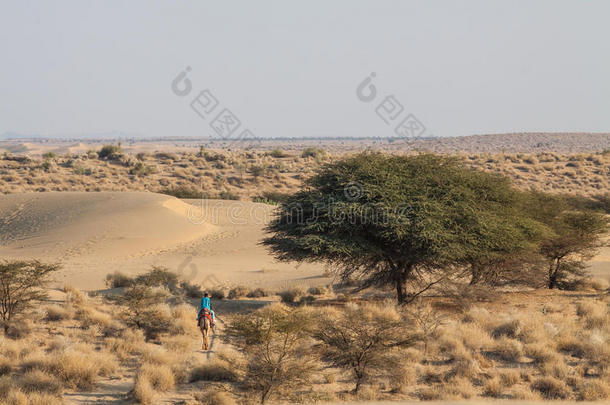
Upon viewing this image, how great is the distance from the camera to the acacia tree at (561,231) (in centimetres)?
1972

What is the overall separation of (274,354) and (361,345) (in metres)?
1.74

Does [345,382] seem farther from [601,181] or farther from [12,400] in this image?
[601,181]

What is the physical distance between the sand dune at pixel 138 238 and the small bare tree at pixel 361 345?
39.2ft

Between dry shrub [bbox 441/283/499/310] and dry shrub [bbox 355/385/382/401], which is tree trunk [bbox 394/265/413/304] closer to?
dry shrub [bbox 441/283/499/310]

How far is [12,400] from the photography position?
923 cm

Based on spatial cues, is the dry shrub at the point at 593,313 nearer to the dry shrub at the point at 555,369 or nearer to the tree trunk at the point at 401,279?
the dry shrub at the point at 555,369

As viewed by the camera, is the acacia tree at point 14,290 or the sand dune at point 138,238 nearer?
the acacia tree at point 14,290

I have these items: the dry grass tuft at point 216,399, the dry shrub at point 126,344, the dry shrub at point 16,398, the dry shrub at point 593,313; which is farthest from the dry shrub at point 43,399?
the dry shrub at point 593,313

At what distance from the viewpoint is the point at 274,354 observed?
10766 millimetres

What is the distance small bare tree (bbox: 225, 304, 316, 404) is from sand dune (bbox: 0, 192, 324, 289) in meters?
12.3

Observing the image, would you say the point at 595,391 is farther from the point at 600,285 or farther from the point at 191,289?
the point at 191,289

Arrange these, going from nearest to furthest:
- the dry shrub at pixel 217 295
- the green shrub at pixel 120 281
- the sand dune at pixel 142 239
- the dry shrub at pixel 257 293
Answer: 1. the dry shrub at pixel 217 295
2. the dry shrub at pixel 257 293
3. the green shrub at pixel 120 281
4. the sand dune at pixel 142 239

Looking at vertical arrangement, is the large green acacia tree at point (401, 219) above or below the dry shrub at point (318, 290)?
above

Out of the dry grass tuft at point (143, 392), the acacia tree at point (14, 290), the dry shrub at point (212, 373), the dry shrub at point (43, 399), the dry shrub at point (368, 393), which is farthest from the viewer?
the acacia tree at point (14, 290)
